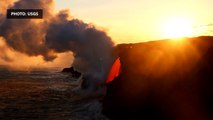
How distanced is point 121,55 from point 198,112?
1453 centimetres

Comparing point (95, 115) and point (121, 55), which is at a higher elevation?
point (121, 55)

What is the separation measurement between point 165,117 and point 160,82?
4.28m

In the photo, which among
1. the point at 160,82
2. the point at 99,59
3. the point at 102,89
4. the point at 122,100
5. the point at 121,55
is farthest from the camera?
the point at 99,59

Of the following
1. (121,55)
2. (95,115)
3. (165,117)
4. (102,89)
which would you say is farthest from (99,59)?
(165,117)

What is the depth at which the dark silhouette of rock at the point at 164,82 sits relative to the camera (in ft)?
101

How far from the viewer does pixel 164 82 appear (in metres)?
33.8

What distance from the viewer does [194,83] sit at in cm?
3098

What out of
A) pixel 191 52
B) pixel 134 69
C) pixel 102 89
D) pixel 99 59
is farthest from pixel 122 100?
pixel 99 59

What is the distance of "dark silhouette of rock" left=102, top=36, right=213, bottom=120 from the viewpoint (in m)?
30.6

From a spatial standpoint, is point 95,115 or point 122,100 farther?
point 122,100

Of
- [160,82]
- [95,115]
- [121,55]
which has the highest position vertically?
[121,55]

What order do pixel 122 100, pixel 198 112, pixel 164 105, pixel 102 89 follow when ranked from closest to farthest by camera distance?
1. pixel 198 112
2. pixel 164 105
3. pixel 122 100
4. pixel 102 89

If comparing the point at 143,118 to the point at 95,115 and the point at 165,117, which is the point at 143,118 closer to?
the point at 165,117

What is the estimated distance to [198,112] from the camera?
3017cm
